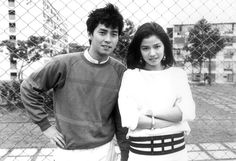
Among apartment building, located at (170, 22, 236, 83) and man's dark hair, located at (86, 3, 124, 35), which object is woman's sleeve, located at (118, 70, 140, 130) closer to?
man's dark hair, located at (86, 3, 124, 35)

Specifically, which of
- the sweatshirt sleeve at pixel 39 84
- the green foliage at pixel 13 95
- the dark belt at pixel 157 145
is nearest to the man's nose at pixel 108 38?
the sweatshirt sleeve at pixel 39 84

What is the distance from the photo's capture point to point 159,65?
138 cm

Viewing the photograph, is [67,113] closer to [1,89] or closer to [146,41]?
[146,41]

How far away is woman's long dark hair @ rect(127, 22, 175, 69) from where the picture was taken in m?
1.29

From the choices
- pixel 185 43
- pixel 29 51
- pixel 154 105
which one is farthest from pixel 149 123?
pixel 29 51

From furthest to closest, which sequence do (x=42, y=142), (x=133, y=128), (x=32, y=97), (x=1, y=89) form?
(x=1, y=89)
(x=42, y=142)
(x=32, y=97)
(x=133, y=128)

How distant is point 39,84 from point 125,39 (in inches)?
31.0

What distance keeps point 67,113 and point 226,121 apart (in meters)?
4.88

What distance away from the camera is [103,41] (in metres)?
1.28

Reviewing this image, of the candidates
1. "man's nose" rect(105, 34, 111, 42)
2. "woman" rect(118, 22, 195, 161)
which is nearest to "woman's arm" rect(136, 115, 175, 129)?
"woman" rect(118, 22, 195, 161)

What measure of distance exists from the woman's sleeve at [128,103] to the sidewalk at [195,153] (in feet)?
5.97

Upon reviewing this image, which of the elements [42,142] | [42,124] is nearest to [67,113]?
[42,124]

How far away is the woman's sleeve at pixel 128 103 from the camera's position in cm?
120

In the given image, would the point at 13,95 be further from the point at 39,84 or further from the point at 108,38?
the point at 108,38
